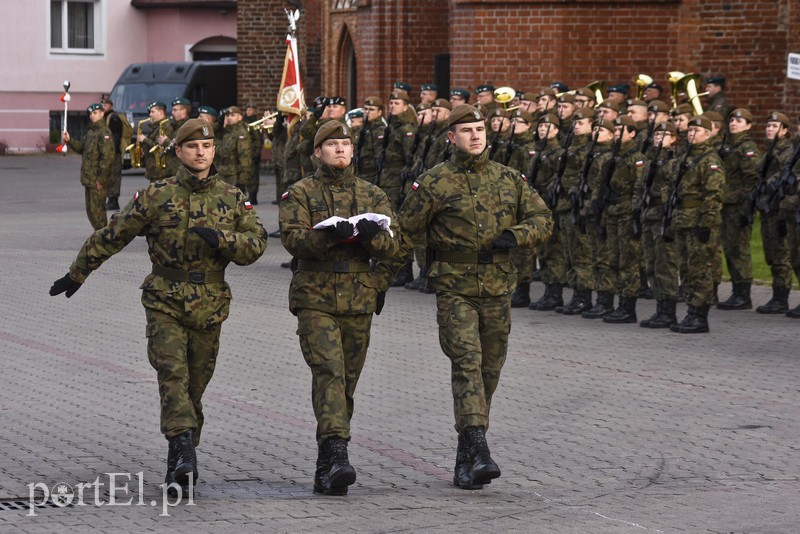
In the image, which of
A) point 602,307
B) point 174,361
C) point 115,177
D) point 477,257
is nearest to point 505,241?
point 477,257

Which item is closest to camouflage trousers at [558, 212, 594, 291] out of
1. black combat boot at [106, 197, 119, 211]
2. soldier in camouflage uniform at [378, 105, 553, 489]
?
soldier in camouflage uniform at [378, 105, 553, 489]

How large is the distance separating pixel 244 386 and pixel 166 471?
2887 mm

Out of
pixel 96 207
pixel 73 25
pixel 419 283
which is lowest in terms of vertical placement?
pixel 419 283

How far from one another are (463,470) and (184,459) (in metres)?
1.43

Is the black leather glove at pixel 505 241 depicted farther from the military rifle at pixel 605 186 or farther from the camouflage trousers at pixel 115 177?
the camouflage trousers at pixel 115 177

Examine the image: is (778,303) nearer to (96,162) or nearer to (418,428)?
(418,428)

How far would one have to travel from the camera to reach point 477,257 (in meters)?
8.59

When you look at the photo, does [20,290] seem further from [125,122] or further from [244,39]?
[244,39]

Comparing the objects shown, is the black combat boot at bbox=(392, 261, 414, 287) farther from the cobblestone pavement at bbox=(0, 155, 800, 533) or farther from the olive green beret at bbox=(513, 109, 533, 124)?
the olive green beret at bbox=(513, 109, 533, 124)

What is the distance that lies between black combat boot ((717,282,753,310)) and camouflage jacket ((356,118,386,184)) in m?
4.51

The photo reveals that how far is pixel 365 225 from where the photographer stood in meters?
7.99

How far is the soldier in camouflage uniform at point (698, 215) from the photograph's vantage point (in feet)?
45.4

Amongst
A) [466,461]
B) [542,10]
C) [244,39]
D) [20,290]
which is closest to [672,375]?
[466,461]

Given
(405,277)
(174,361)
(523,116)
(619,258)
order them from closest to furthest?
(174,361) → (619,258) → (523,116) → (405,277)
